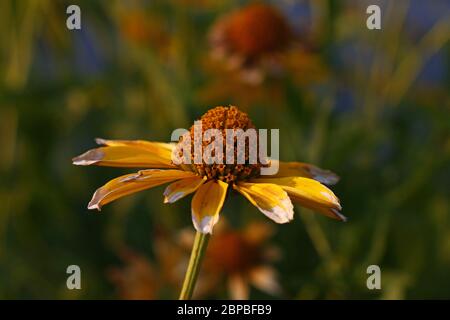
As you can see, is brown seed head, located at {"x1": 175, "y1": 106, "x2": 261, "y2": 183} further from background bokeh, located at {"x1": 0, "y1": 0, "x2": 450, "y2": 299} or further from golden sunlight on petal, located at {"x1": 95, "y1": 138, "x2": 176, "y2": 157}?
background bokeh, located at {"x1": 0, "y1": 0, "x2": 450, "y2": 299}

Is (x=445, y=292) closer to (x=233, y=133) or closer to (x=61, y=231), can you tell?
(x=233, y=133)

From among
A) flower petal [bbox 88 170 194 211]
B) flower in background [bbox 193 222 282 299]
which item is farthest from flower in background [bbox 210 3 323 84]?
flower petal [bbox 88 170 194 211]

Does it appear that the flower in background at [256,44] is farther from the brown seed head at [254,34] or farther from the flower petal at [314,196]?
the flower petal at [314,196]

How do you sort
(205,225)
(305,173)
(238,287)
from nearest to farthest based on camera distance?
(205,225) → (305,173) → (238,287)

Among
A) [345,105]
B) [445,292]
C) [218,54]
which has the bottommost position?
[445,292]

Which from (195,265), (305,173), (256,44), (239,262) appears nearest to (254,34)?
(256,44)

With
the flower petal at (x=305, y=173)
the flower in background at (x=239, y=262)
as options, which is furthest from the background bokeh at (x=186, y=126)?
the flower petal at (x=305, y=173)

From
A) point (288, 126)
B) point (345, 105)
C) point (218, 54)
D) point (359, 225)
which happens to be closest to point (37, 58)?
point (345, 105)

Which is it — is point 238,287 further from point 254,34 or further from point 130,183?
point 130,183
